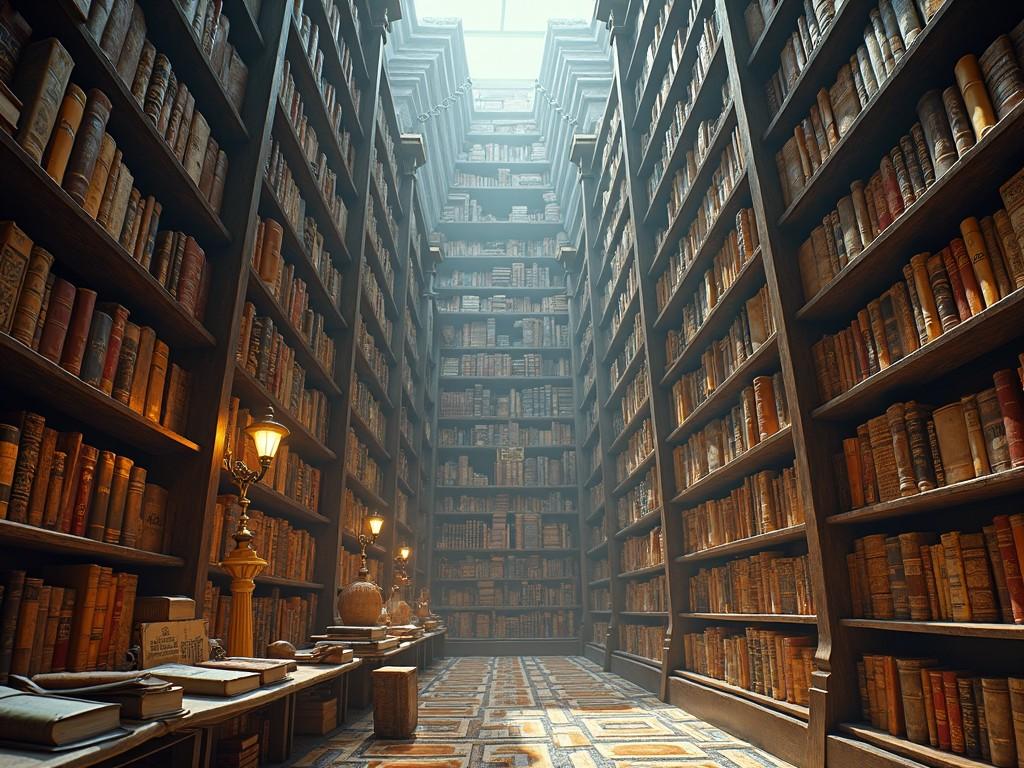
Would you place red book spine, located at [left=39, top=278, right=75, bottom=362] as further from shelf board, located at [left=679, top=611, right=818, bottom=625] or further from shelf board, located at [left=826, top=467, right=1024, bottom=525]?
shelf board, located at [left=679, top=611, right=818, bottom=625]

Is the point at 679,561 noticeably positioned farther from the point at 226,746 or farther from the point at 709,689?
the point at 226,746

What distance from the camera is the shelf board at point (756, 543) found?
2.44 m

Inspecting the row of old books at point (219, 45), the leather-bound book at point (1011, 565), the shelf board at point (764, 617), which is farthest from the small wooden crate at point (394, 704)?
the row of old books at point (219, 45)

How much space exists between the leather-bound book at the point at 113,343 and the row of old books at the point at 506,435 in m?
6.21

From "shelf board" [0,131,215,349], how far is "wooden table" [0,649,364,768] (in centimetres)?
112

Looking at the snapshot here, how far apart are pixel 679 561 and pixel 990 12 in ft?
9.85

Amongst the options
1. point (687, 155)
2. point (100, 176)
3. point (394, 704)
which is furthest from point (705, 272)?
point (100, 176)

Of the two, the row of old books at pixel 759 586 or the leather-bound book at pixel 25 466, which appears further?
the row of old books at pixel 759 586

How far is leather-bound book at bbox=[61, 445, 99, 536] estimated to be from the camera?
5.27 feet

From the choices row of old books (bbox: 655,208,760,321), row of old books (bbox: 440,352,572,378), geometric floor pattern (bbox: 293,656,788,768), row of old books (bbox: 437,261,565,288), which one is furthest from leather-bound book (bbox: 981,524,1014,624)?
row of old books (bbox: 437,261,565,288)

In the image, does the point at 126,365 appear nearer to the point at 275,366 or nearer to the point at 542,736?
the point at 275,366

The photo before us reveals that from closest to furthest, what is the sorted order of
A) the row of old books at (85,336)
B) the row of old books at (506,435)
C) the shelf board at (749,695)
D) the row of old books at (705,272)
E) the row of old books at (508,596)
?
the row of old books at (85,336), the shelf board at (749,695), the row of old books at (705,272), the row of old books at (508,596), the row of old books at (506,435)

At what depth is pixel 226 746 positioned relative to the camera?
2.01 meters

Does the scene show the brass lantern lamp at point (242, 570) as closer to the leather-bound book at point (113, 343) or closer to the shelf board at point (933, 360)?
the leather-bound book at point (113, 343)
